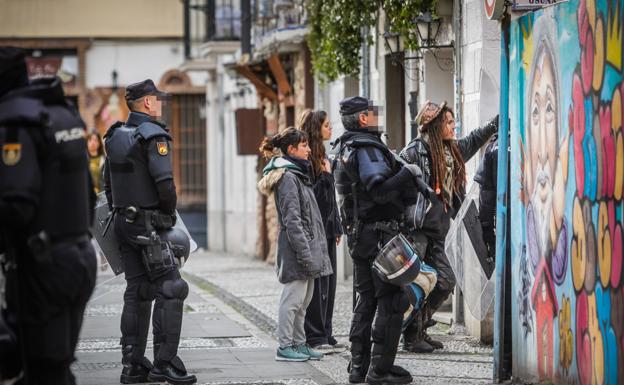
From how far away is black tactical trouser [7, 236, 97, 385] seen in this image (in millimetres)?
6422

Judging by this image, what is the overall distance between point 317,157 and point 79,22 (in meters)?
23.8

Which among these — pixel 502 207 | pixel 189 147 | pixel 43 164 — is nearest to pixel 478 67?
pixel 502 207

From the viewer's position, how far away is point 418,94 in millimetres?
15094

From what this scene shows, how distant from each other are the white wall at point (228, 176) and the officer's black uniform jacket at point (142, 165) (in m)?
16.2

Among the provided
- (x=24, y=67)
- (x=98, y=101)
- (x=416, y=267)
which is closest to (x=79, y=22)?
(x=98, y=101)

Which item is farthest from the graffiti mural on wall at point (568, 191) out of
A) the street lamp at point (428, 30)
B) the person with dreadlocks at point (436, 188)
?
the street lamp at point (428, 30)

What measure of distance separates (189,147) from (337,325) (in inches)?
855

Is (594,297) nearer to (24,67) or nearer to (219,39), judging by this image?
(24,67)

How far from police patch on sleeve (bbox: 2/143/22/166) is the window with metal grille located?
28.1m

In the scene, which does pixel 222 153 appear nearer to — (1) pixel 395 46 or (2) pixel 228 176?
(2) pixel 228 176

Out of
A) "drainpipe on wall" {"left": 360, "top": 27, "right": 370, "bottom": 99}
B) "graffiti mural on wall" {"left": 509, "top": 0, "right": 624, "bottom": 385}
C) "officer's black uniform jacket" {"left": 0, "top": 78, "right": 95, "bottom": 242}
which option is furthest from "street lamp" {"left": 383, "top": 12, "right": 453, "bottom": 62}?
"officer's black uniform jacket" {"left": 0, "top": 78, "right": 95, "bottom": 242}

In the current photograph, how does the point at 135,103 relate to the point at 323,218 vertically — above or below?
above

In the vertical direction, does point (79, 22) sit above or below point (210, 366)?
above

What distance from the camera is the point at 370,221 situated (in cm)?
959
